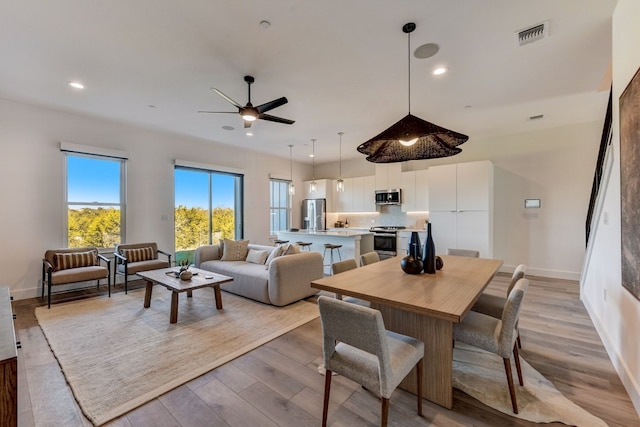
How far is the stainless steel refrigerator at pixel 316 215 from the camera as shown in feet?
26.5

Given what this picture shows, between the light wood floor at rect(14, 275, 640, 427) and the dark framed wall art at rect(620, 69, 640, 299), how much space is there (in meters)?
0.80

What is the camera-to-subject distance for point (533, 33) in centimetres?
242

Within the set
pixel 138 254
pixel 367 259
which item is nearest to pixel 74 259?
pixel 138 254

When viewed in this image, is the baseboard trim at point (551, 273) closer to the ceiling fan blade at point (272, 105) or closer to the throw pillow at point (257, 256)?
the throw pillow at point (257, 256)

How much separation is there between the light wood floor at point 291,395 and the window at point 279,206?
536 centimetres

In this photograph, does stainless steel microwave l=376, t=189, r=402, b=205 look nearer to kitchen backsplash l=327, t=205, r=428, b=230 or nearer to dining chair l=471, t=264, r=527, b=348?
kitchen backsplash l=327, t=205, r=428, b=230

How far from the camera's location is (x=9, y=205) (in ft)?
12.8

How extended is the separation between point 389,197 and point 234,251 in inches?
163

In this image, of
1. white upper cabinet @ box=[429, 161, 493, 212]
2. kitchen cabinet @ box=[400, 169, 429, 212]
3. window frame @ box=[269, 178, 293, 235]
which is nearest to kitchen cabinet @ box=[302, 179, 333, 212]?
window frame @ box=[269, 178, 293, 235]

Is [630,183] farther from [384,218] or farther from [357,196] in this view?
[357,196]

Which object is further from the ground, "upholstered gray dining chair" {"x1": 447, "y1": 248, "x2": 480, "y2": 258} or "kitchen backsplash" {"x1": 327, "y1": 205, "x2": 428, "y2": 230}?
"kitchen backsplash" {"x1": 327, "y1": 205, "x2": 428, "y2": 230}

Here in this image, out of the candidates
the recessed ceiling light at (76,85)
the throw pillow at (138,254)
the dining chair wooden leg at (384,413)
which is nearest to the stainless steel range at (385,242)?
the throw pillow at (138,254)

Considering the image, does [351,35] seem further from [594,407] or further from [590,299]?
[590,299]

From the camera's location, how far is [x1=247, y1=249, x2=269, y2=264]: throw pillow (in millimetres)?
4633
